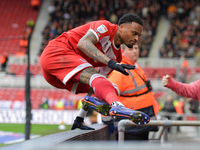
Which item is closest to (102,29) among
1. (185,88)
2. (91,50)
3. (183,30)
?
(91,50)

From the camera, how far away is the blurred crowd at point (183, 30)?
1916 cm

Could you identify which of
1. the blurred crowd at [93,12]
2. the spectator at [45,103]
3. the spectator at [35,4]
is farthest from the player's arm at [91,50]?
the spectator at [35,4]

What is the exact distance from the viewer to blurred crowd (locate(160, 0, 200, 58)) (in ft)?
62.8

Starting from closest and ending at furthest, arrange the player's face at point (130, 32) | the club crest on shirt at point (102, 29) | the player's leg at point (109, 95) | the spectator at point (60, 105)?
the player's leg at point (109, 95) → the club crest on shirt at point (102, 29) → the player's face at point (130, 32) → the spectator at point (60, 105)

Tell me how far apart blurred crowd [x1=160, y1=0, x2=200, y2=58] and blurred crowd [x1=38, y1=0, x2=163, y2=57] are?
141 centimetres

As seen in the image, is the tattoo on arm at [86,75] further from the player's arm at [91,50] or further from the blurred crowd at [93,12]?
the blurred crowd at [93,12]

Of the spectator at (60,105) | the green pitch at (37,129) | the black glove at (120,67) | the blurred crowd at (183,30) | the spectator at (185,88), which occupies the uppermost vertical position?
the blurred crowd at (183,30)

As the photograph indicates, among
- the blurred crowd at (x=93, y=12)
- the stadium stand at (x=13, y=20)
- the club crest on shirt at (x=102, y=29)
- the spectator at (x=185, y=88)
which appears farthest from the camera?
the stadium stand at (x=13, y=20)

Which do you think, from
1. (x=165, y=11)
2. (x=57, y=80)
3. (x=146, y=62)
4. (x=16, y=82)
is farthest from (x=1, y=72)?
(x=57, y=80)

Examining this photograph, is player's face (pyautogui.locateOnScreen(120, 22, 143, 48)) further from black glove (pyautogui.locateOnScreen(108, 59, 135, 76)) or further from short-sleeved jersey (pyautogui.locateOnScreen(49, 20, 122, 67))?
black glove (pyautogui.locateOnScreen(108, 59, 135, 76))

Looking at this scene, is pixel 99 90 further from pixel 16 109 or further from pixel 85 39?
pixel 16 109

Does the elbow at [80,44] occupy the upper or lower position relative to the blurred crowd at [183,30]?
lower

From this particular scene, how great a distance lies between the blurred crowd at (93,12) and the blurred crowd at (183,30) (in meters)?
1.41

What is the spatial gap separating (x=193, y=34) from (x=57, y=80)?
19.3m
